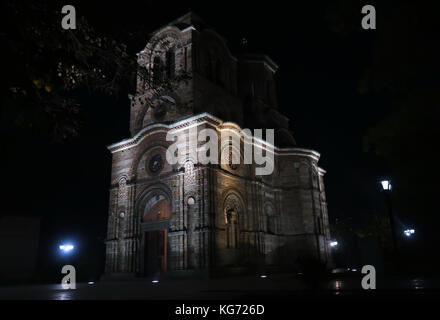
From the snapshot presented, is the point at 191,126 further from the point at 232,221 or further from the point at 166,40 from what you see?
the point at 166,40

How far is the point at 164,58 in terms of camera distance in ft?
87.5

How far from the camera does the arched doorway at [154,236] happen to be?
23.0 metres

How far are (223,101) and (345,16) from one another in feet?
70.5

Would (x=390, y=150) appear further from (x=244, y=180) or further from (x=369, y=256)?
(x=369, y=256)

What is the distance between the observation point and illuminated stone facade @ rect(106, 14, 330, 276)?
2088 cm

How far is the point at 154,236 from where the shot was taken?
79.0 ft

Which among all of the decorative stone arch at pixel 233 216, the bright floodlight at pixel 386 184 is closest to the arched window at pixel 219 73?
the decorative stone arch at pixel 233 216

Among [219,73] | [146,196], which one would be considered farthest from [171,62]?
[146,196]

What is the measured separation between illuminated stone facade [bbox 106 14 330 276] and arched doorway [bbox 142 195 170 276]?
7cm

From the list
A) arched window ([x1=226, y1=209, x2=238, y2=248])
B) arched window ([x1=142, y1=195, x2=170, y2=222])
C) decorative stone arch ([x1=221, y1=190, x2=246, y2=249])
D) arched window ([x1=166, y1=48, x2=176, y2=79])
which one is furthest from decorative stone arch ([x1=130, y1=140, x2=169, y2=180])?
arched window ([x1=226, y1=209, x2=238, y2=248])

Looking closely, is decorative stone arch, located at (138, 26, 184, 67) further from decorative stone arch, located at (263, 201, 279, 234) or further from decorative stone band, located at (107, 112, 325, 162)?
decorative stone arch, located at (263, 201, 279, 234)

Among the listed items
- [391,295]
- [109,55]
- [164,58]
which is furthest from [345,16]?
[164,58]

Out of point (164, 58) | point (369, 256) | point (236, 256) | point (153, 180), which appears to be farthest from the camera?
point (369, 256)

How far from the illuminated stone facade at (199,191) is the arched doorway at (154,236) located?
0.21 feet
